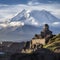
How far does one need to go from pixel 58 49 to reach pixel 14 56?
1458 centimetres

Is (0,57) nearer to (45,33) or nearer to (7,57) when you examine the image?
(7,57)

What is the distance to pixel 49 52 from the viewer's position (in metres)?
94.8

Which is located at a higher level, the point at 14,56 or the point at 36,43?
the point at 14,56

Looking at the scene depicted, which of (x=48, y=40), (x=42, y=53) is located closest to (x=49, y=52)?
(x=42, y=53)

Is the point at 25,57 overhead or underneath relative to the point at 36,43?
overhead

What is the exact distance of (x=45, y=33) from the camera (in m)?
147

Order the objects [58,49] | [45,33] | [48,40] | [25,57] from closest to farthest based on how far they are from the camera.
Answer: [25,57], [58,49], [48,40], [45,33]

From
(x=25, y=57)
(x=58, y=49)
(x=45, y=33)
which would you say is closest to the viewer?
(x=25, y=57)

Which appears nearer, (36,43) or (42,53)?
(42,53)

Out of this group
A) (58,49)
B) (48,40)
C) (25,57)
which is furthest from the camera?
(48,40)

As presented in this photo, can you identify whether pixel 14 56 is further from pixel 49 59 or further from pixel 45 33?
pixel 45 33

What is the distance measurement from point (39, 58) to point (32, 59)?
5.32 feet

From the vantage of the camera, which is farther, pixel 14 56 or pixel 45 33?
pixel 45 33

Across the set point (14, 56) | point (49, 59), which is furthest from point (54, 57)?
point (14, 56)
